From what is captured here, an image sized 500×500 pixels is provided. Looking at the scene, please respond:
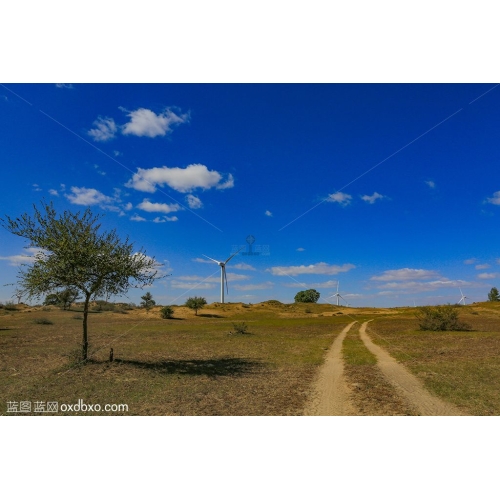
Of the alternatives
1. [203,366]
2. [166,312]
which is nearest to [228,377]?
[203,366]

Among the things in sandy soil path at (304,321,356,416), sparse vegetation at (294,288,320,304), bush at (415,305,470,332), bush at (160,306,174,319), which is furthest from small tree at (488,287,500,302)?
sandy soil path at (304,321,356,416)

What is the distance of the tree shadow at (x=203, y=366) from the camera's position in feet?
77.0

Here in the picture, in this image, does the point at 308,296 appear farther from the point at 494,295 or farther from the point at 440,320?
the point at 494,295

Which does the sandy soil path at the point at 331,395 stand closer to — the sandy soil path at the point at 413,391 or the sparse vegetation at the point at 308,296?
the sandy soil path at the point at 413,391

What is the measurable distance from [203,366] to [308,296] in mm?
84902

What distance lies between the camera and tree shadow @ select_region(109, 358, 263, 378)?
77.0ft

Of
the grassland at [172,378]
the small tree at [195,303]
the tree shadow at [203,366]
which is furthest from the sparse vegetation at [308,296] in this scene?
the tree shadow at [203,366]

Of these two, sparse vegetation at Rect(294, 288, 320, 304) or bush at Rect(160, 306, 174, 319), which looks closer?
bush at Rect(160, 306, 174, 319)

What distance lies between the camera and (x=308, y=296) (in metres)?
108

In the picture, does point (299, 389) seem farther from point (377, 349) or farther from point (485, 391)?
point (377, 349)

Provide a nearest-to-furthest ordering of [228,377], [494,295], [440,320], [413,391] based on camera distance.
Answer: [413,391], [228,377], [440,320], [494,295]

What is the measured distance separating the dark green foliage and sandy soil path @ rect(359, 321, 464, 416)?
76691 mm

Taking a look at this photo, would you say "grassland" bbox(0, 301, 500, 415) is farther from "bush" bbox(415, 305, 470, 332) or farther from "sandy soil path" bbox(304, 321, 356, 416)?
"bush" bbox(415, 305, 470, 332)

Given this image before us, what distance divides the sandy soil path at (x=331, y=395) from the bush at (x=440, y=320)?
40549 mm
